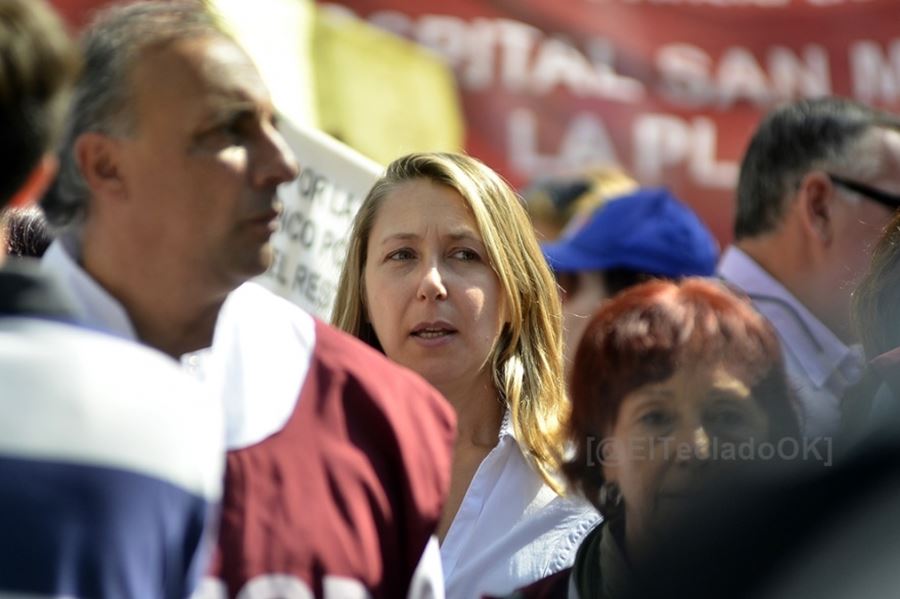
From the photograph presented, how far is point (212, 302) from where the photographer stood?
1981 mm

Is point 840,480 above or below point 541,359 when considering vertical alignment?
above

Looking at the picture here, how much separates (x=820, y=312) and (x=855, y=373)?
0.29 metres

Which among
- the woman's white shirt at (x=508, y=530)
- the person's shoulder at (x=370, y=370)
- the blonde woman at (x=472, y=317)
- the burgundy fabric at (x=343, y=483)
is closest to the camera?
the burgundy fabric at (x=343, y=483)

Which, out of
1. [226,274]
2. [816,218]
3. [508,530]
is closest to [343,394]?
[226,274]

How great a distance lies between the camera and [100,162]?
1931 millimetres

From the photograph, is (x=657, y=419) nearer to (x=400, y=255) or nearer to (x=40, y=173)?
(x=40, y=173)

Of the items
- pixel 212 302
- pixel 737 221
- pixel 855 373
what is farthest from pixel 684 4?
pixel 212 302

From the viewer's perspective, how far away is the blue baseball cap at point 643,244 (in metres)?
4.31

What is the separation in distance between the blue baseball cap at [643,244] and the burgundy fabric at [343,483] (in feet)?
7.36

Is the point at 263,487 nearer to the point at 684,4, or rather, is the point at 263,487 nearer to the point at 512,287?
the point at 512,287

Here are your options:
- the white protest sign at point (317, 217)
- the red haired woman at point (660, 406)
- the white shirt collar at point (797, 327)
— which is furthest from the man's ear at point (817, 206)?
the red haired woman at point (660, 406)

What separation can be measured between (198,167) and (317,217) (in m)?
1.78

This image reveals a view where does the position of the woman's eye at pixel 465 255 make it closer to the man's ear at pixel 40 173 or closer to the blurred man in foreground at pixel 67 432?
the man's ear at pixel 40 173

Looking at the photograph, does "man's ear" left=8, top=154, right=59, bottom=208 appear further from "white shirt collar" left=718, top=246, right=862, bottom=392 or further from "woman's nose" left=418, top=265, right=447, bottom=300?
"white shirt collar" left=718, top=246, right=862, bottom=392
